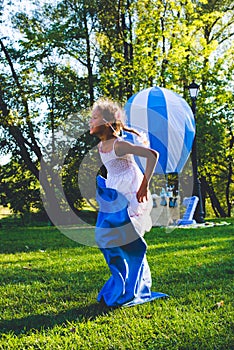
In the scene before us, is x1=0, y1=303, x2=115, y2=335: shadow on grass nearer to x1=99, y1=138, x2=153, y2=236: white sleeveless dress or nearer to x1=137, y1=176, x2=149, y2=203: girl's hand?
x1=99, y1=138, x2=153, y2=236: white sleeveless dress

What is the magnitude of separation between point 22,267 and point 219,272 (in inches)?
107

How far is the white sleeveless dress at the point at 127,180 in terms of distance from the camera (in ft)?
15.3

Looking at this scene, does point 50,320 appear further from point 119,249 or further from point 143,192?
point 143,192

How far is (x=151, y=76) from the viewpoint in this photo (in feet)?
66.1

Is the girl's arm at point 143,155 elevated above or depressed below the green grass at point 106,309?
above

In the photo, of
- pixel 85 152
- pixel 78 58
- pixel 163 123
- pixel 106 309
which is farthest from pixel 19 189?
pixel 106 309

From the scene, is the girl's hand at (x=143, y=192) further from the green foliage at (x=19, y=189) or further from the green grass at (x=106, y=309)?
the green foliage at (x=19, y=189)

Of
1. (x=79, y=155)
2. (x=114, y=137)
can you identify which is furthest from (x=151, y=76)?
(x=114, y=137)

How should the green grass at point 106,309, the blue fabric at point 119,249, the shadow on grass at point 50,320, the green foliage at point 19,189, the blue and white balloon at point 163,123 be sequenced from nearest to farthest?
the green grass at point 106,309 → the shadow on grass at point 50,320 → the blue fabric at point 119,249 → the blue and white balloon at point 163,123 → the green foliage at point 19,189

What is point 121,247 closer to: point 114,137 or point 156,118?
point 114,137

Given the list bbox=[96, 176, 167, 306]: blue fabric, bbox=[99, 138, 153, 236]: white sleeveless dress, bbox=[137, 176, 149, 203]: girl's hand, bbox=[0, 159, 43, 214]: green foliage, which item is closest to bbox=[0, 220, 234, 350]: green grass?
bbox=[96, 176, 167, 306]: blue fabric

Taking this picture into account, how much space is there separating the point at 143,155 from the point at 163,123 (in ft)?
32.6

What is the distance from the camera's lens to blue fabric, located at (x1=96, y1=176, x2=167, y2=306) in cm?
441

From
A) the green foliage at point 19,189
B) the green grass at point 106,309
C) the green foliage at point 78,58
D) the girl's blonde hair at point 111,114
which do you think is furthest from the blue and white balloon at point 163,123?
the girl's blonde hair at point 111,114
